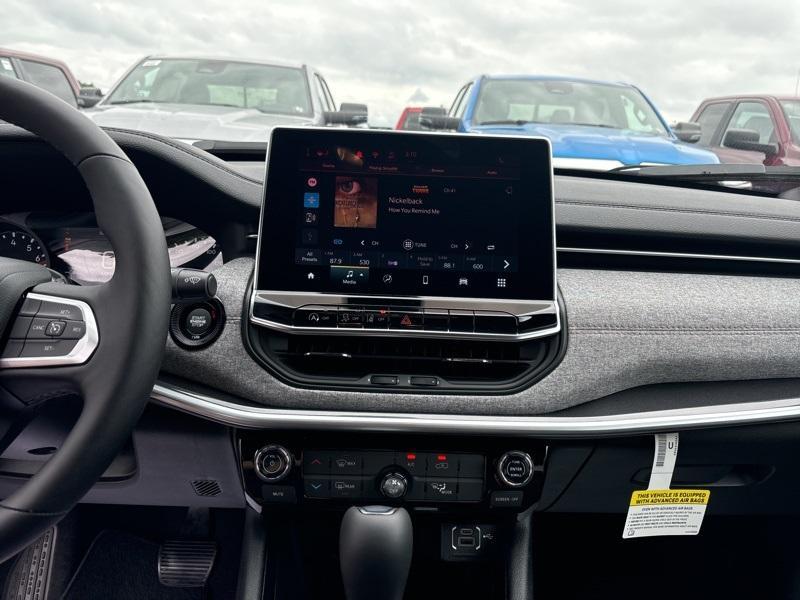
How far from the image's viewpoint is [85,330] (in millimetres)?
1174

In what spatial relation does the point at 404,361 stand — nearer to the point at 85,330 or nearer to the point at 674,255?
the point at 85,330

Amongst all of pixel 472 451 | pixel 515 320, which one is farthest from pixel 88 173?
pixel 472 451

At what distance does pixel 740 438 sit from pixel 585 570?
2.57 ft

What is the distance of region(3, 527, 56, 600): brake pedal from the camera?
7.19 ft

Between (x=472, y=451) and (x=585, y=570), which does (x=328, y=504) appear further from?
(x=585, y=570)

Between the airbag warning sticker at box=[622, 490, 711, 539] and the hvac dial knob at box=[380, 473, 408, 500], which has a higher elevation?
the hvac dial knob at box=[380, 473, 408, 500]

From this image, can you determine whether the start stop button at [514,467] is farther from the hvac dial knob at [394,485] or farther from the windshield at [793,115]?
the windshield at [793,115]

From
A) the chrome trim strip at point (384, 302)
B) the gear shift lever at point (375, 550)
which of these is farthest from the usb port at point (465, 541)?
the chrome trim strip at point (384, 302)

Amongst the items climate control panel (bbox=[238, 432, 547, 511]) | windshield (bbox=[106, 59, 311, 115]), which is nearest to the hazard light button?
climate control panel (bbox=[238, 432, 547, 511])

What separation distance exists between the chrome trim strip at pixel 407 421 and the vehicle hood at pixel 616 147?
269cm

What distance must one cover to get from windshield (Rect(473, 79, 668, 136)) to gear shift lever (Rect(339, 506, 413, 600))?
147 inches

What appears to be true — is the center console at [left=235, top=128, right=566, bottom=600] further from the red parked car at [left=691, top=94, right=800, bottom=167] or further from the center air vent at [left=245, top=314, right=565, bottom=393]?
the red parked car at [left=691, top=94, right=800, bottom=167]

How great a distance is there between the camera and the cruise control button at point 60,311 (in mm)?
1187

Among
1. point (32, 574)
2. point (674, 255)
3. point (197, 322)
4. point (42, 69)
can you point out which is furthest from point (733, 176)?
point (42, 69)
